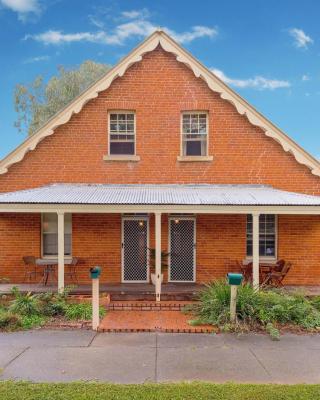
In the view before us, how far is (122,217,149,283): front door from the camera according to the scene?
12680mm

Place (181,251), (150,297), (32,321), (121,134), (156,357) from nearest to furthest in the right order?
(156,357)
(32,321)
(150,297)
(181,251)
(121,134)

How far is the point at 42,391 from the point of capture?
539cm

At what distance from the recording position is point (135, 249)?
41.7 ft

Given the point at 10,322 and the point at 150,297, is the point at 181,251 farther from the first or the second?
the point at 10,322

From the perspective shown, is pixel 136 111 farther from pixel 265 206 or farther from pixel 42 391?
pixel 42 391

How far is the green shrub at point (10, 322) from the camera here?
876 centimetres

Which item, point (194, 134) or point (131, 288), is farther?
point (194, 134)

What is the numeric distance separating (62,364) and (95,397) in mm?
1643

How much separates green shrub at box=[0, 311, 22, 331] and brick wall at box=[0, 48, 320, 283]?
3.90m

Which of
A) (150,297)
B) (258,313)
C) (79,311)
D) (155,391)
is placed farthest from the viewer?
(150,297)

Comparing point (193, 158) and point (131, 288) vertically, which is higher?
point (193, 158)

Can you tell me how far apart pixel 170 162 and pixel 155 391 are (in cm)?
846

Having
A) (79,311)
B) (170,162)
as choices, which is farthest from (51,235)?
(170,162)

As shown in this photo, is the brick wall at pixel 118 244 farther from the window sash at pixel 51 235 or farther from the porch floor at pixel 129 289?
the porch floor at pixel 129 289
